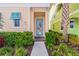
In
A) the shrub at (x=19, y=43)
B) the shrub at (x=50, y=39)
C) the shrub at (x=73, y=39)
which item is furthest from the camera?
the shrub at (x=50, y=39)

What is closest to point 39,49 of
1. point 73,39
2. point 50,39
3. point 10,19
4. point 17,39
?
point 50,39

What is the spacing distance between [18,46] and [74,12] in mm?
3308

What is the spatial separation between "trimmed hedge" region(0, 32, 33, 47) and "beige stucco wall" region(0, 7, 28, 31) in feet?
2.06

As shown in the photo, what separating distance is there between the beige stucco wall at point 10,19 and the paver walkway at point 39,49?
164 cm

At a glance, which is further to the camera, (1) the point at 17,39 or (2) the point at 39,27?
(1) the point at 17,39

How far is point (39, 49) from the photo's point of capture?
429 inches

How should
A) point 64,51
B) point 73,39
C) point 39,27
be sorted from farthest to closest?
point 39,27, point 73,39, point 64,51

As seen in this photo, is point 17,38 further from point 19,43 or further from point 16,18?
point 16,18

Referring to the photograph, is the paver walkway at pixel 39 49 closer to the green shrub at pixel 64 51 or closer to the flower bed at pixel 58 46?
the flower bed at pixel 58 46

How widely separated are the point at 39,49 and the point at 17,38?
1.48 meters

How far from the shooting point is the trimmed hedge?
37.7ft

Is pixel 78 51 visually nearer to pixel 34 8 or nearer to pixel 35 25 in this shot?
pixel 35 25

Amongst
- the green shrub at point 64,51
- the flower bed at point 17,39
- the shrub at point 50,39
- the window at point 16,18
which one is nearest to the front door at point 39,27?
the shrub at point 50,39

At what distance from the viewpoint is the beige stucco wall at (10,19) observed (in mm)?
12102
